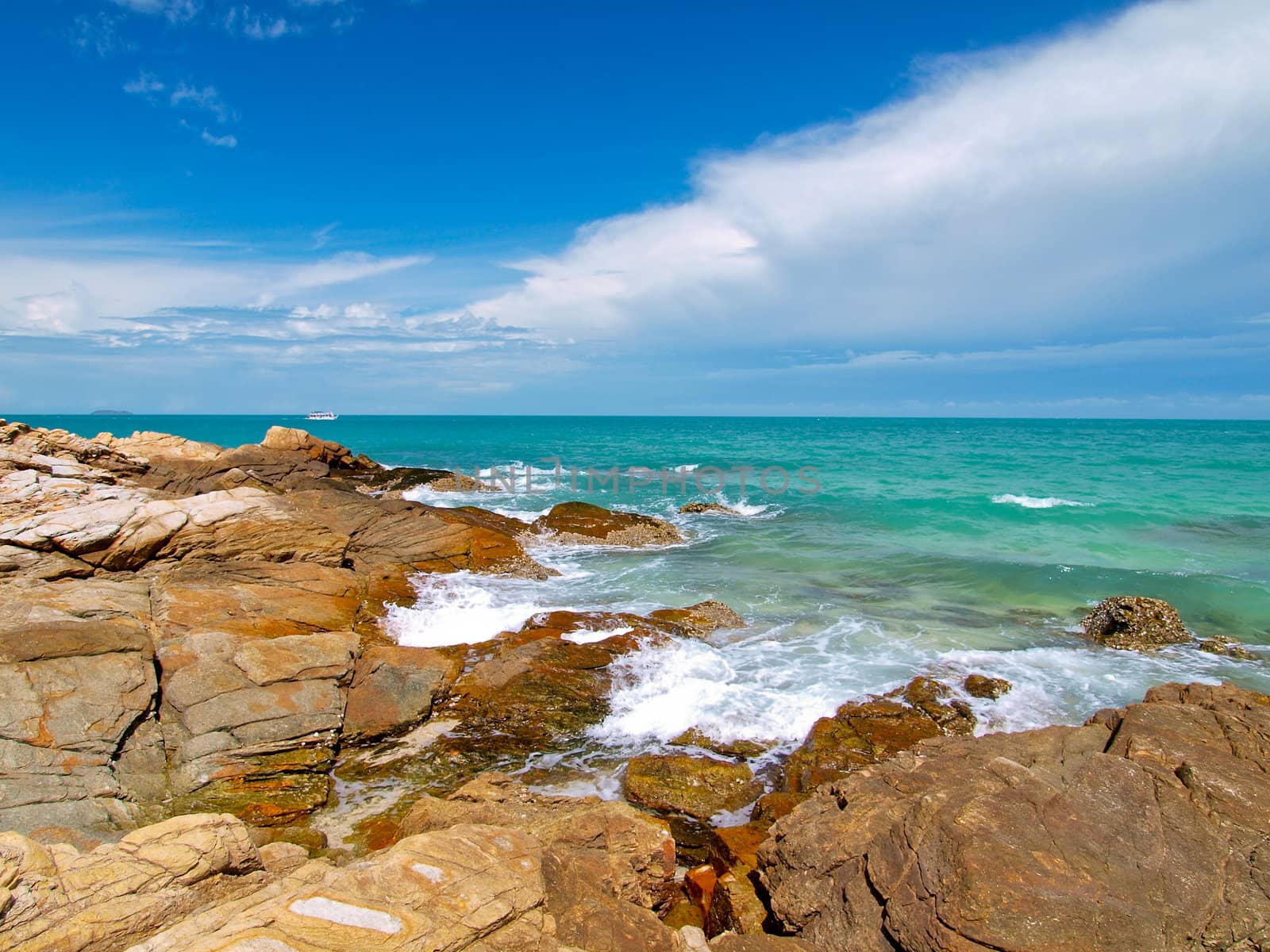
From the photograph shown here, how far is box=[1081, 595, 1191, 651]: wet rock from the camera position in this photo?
12.8 meters

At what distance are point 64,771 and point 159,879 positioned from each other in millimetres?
3943

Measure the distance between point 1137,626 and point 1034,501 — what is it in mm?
19835

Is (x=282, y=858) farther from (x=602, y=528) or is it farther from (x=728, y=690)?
(x=602, y=528)

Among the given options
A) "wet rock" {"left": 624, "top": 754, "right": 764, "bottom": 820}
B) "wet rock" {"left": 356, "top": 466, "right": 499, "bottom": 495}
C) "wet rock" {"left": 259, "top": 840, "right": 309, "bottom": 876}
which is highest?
"wet rock" {"left": 356, "top": 466, "right": 499, "bottom": 495}

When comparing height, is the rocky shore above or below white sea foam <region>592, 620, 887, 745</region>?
above

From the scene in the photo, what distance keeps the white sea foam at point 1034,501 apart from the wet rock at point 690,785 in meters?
26.3

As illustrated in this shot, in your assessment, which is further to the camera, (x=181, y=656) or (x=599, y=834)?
(x=181, y=656)

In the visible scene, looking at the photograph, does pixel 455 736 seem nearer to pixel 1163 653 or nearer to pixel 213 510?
pixel 213 510

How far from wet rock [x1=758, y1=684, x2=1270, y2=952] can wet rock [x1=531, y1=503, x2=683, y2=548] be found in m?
15.0

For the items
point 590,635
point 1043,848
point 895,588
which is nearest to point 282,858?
point 1043,848

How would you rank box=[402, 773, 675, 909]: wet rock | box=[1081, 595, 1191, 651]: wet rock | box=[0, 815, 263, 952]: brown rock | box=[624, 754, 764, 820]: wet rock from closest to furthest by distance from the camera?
box=[0, 815, 263, 952]: brown rock < box=[402, 773, 675, 909]: wet rock < box=[624, 754, 764, 820]: wet rock < box=[1081, 595, 1191, 651]: wet rock

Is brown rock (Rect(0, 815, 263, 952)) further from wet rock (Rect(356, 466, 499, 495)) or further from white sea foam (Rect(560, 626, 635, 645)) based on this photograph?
wet rock (Rect(356, 466, 499, 495))

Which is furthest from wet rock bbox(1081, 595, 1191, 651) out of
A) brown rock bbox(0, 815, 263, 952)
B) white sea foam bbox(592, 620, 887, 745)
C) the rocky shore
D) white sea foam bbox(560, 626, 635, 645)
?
brown rock bbox(0, 815, 263, 952)

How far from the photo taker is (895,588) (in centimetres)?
1684
